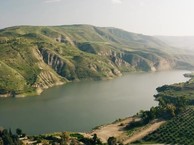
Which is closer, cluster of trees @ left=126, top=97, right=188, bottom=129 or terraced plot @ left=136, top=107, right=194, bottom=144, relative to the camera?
terraced plot @ left=136, top=107, right=194, bottom=144

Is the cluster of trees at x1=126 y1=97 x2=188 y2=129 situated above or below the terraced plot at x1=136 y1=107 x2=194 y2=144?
above

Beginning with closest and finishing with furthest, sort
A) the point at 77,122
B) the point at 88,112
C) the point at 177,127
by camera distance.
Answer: the point at 177,127
the point at 77,122
the point at 88,112

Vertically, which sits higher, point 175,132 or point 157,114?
point 157,114

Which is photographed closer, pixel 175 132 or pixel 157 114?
pixel 175 132

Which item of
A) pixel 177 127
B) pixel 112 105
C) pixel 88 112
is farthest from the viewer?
pixel 112 105

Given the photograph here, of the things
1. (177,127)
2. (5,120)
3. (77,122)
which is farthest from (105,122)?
(5,120)

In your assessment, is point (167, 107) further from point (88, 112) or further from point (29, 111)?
point (29, 111)

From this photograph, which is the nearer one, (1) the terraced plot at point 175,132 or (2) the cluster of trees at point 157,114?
(1) the terraced plot at point 175,132

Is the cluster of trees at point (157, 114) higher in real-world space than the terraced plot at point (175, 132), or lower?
higher

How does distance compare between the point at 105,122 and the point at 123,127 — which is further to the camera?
the point at 105,122

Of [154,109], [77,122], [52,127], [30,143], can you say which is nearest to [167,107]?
[154,109]

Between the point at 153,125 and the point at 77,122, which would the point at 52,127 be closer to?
the point at 77,122
